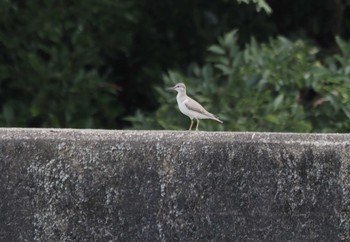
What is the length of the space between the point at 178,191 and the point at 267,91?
3.79 metres

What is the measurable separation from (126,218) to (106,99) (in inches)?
180

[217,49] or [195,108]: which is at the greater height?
[217,49]

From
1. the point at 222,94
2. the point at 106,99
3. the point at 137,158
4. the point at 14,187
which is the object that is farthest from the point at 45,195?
the point at 106,99

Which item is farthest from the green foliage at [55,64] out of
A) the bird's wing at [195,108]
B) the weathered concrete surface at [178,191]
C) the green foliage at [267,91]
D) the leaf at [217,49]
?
the weathered concrete surface at [178,191]

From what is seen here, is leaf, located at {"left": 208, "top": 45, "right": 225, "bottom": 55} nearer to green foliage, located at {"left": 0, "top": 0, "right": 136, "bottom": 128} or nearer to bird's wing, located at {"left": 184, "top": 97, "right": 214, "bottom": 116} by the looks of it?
green foliage, located at {"left": 0, "top": 0, "right": 136, "bottom": 128}

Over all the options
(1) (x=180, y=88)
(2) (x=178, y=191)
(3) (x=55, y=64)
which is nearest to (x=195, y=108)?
(1) (x=180, y=88)

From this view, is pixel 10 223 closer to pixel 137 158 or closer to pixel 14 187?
pixel 14 187

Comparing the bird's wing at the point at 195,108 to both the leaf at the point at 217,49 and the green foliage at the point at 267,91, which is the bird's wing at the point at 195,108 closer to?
the green foliage at the point at 267,91

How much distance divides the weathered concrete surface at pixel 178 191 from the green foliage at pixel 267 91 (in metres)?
3.27

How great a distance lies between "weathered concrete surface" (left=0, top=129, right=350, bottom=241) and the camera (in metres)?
4.47

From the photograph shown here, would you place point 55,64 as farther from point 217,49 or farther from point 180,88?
point 180,88

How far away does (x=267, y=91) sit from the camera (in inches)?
322

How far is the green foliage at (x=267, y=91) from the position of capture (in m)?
7.93

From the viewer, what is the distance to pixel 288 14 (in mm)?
10047
